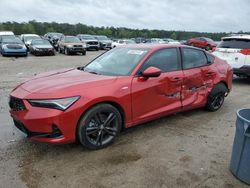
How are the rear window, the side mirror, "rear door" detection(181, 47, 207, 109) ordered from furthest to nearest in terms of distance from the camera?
1. the rear window
2. "rear door" detection(181, 47, 207, 109)
3. the side mirror

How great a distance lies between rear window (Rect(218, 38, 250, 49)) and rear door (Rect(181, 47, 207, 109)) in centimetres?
395

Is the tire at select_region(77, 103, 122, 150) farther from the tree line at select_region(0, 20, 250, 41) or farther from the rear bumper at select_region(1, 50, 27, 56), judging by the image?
the tree line at select_region(0, 20, 250, 41)

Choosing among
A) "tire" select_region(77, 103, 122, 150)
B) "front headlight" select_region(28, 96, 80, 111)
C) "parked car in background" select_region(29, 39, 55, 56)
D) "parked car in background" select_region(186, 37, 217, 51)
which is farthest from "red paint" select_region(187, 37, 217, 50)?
"front headlight" select_region(28, 96, 80, 111)

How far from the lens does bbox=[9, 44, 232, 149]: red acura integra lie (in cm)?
369

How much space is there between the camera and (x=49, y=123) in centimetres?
360

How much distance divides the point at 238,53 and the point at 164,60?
507 centimetres

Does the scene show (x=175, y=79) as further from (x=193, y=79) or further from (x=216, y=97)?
(x=216, y=97)

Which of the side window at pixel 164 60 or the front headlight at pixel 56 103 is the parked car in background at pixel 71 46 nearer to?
the side window at pixel 164 60

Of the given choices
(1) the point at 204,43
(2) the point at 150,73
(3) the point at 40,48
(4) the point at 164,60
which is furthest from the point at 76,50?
(2) the point at 150,73

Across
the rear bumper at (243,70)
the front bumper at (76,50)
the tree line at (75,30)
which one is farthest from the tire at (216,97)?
the tree line at (75,30)

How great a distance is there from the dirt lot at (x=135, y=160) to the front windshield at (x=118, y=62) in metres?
1.11

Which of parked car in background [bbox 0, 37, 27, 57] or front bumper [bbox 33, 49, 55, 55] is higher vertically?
parked car in background [bbox 0, 37, 27, 57]

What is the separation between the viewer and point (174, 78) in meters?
4.97

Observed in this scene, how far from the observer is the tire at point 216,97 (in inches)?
234
